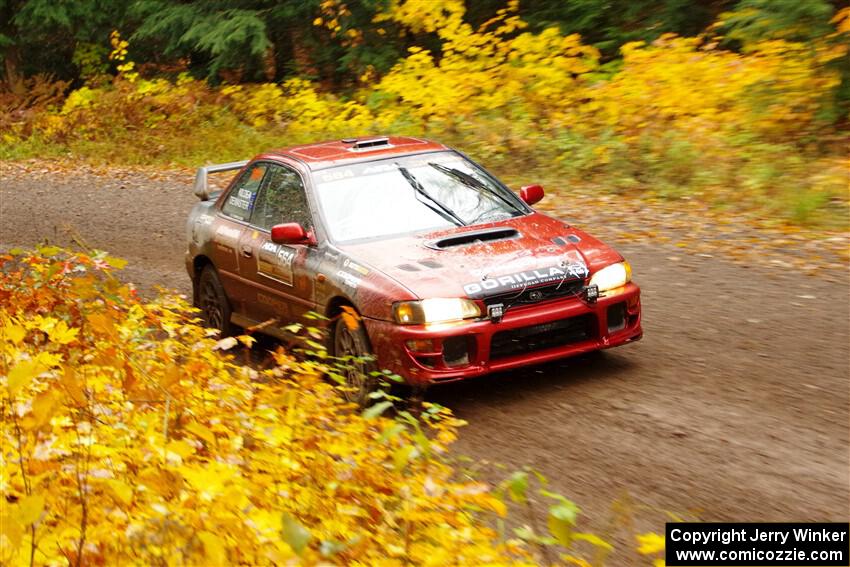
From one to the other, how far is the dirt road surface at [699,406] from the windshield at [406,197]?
129 centimetres

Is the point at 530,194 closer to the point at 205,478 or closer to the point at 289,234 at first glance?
the point at 289,234

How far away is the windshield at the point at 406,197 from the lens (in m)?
7.87

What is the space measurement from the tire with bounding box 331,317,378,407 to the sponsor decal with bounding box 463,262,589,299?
0.82m

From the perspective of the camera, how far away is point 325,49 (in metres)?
24.5

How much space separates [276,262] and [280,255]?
0.26 feet

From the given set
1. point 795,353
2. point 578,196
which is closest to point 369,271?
point 795,353

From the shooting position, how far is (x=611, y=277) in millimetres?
7207

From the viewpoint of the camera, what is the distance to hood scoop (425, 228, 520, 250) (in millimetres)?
7387

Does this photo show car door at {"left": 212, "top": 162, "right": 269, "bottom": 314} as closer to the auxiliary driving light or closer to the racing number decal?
the racing number decal

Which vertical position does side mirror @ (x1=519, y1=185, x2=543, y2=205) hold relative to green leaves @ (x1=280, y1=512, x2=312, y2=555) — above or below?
below

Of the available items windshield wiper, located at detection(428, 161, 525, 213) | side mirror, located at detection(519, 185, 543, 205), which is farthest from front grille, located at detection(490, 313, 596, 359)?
side mirror, located at detection(519, 185, 543, 205)

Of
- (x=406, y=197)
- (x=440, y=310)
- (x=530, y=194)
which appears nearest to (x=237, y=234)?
(x=406, y=197)

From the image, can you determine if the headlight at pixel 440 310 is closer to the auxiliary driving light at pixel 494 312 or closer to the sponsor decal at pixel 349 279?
the auxiliary driving light at pixel 494 312

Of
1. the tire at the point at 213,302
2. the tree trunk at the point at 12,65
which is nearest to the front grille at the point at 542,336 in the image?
the tire at the point at 213,302
